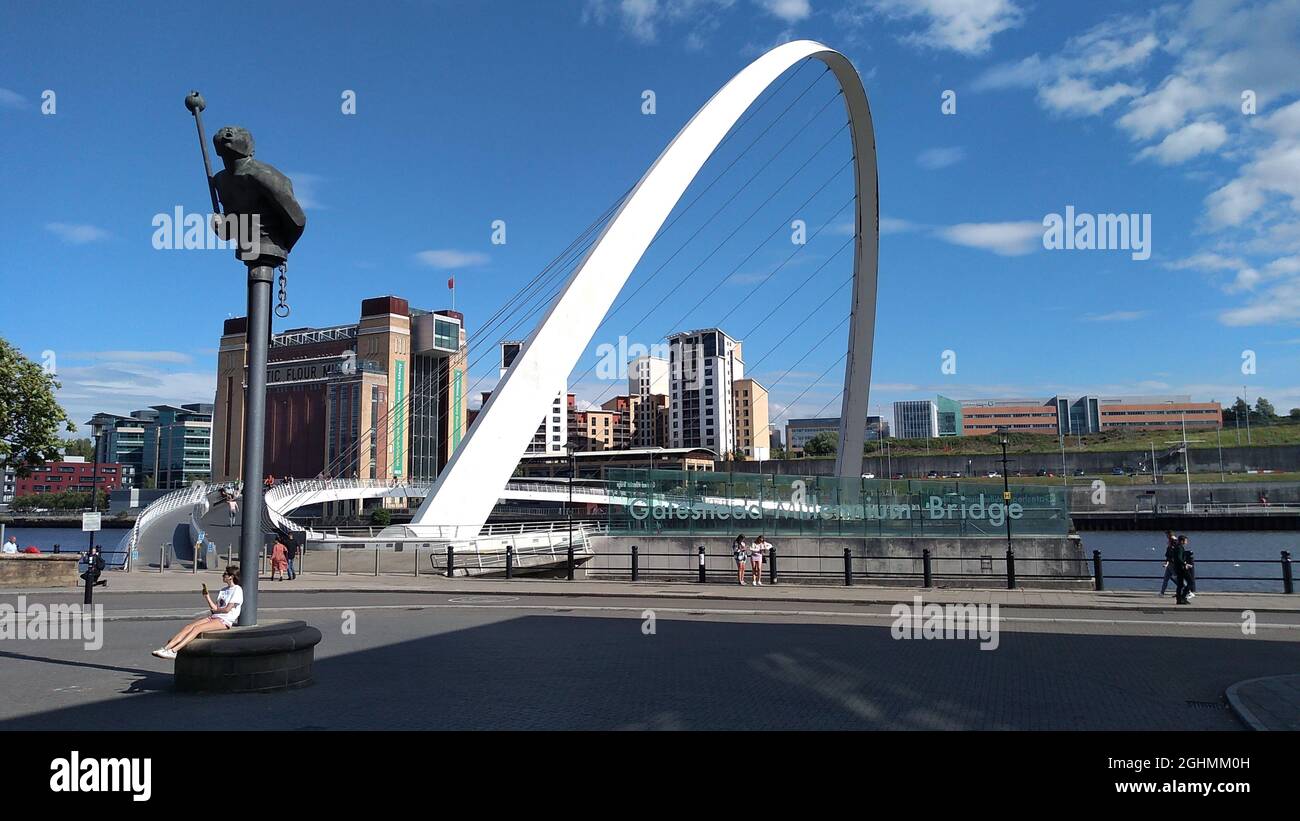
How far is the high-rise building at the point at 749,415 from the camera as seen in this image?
6604 inches

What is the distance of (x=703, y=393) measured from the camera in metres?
175

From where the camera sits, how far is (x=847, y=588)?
21.2 m

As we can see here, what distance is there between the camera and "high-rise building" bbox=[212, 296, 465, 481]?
120188 millimetres

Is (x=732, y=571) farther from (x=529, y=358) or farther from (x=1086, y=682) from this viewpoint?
(x=1086, y=682)

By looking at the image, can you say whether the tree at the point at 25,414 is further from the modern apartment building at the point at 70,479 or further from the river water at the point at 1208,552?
the modern apartment building at the point at 70,479

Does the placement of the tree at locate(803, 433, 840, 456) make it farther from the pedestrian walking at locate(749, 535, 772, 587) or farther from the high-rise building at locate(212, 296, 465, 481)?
the pedestrian walking at locate(749, 535, 772, 587)

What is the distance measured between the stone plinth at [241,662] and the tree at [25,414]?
2192 cm

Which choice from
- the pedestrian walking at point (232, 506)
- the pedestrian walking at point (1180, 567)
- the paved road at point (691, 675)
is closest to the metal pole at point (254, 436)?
the paved road at point (691, 675)

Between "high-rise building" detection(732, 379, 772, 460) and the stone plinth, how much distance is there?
15664cm

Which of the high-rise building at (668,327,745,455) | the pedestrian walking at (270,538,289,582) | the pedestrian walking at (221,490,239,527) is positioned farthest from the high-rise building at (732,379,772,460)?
the pedestrian walking at (270,538,289,582)

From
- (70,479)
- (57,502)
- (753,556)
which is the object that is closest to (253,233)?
(753,556)

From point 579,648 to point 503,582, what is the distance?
1242 centimetres

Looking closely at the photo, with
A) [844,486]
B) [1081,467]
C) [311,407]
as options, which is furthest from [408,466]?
[844,486]

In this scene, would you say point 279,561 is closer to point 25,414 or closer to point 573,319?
point 25,414
